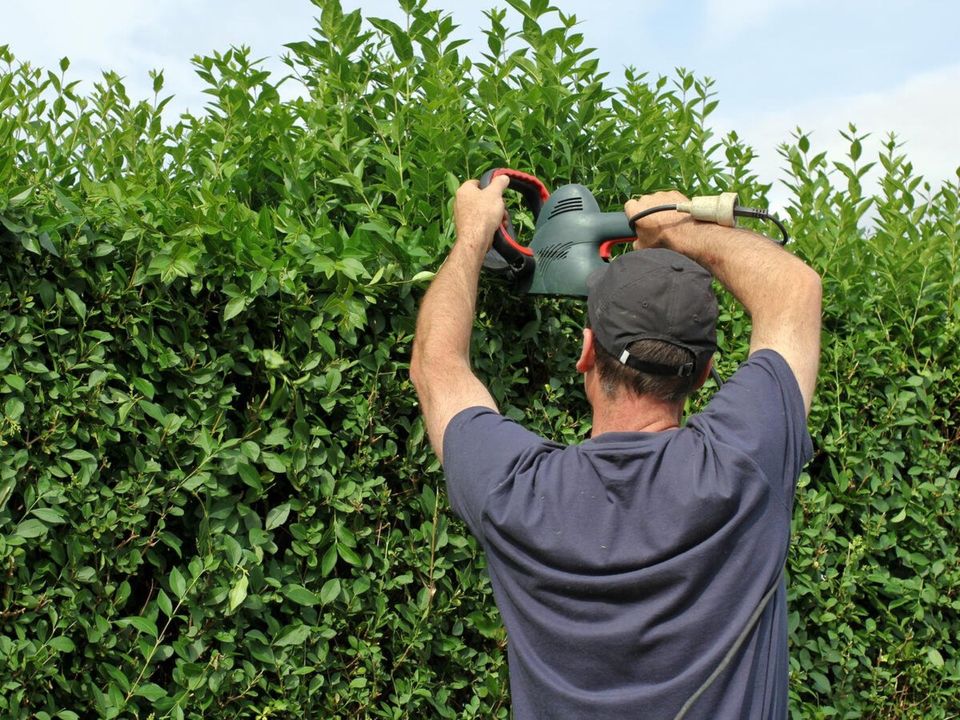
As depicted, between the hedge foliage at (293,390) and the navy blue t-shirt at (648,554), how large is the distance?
856 millimetres

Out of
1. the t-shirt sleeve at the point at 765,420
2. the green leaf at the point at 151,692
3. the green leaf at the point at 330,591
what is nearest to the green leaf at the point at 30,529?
the green leaf at the point at 151,692

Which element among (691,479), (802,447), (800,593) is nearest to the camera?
(691,479)

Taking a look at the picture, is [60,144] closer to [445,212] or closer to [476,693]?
[445,212]

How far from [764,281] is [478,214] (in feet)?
2.50

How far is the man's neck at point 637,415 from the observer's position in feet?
7.34

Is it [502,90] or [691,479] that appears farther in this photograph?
[502,90]

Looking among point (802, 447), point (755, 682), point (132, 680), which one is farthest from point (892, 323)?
point (132, 680)

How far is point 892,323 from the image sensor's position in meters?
4.07

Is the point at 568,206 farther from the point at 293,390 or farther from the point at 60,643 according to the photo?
the point at 60,643

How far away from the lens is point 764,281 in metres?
2.47

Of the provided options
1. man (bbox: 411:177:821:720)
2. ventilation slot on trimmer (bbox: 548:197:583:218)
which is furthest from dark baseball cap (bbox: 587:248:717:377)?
ventilation slot on trimmer (bbox: 548:197:583:218)

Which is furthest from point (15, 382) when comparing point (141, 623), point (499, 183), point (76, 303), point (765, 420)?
point (765, 420)

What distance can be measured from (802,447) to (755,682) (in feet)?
1.65

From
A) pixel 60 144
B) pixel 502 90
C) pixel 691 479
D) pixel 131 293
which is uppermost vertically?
pixel 502 90
